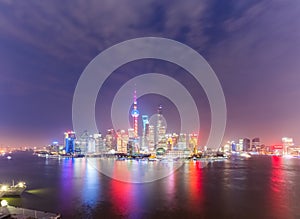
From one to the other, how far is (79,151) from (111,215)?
157 metres

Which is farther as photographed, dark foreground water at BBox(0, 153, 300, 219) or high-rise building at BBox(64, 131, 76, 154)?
high-rise building at BBox(64, 131, 76, 154)

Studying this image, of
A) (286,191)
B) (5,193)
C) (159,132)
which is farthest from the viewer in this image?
(159,132)

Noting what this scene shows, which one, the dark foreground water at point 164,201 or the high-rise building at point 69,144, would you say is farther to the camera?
the high-rise building at point 69,144

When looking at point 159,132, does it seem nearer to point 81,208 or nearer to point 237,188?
point 237,188

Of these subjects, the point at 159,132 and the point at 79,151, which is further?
the point at 159,132

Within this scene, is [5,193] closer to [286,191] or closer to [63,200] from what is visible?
[63,200]

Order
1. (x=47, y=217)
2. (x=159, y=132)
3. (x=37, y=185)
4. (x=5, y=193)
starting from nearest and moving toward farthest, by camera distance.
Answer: (x=47, y=217)
(x=5, y=193)
(x=37, y=185)
(x=159, y=132)

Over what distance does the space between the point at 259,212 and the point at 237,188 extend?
12420 millimetres

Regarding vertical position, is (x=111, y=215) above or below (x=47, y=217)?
below

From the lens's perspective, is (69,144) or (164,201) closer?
(164,201)

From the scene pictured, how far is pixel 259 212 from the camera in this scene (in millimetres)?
22000

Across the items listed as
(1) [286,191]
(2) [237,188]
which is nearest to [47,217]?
(2) [237,188]

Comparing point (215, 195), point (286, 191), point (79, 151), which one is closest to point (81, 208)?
point (215, 195)

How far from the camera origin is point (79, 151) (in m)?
170
